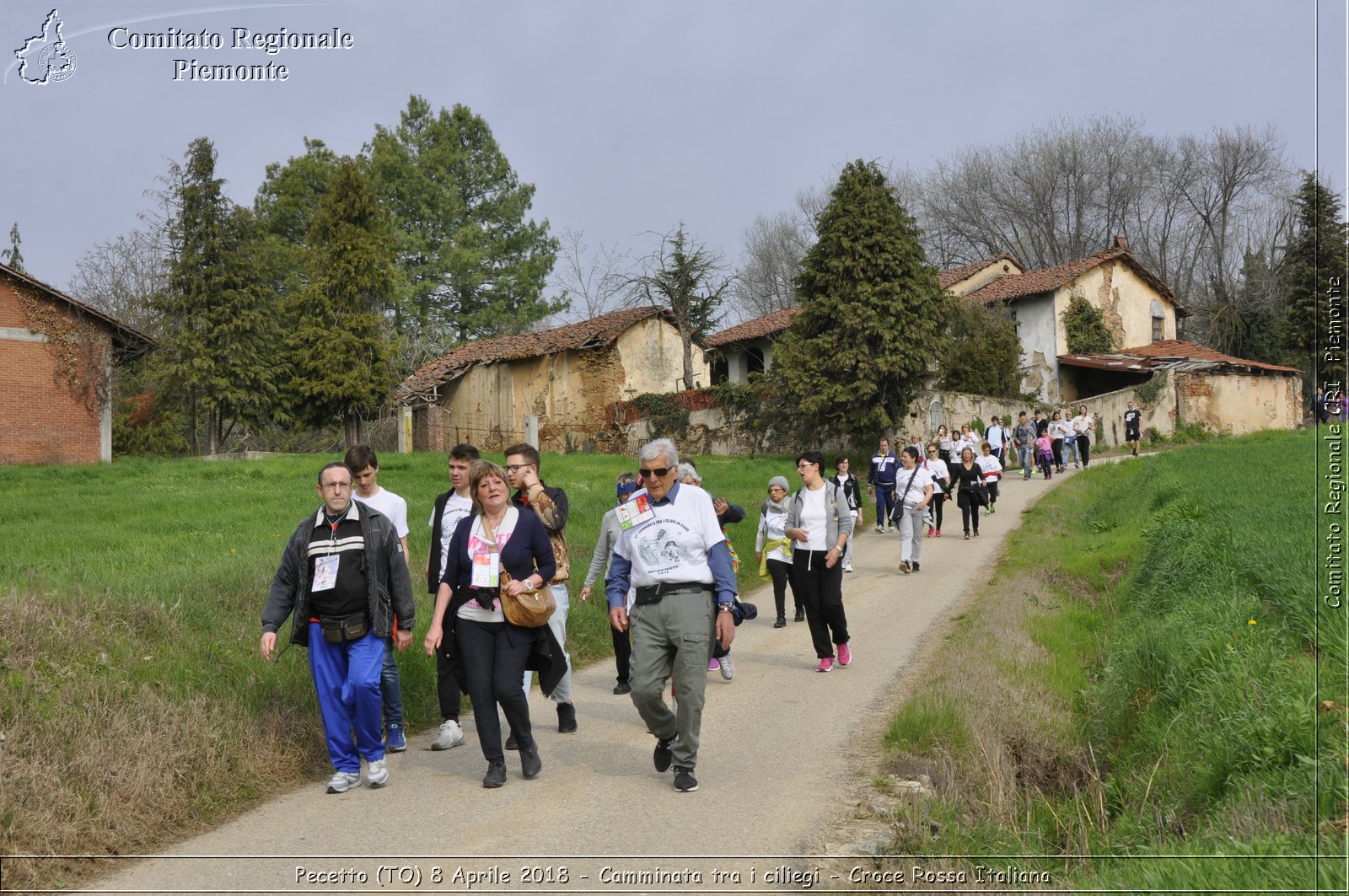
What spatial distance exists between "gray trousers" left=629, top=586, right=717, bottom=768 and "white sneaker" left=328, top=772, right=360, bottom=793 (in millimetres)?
1814

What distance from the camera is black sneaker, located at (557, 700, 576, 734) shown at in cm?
805

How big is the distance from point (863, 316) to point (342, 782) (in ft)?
86.6

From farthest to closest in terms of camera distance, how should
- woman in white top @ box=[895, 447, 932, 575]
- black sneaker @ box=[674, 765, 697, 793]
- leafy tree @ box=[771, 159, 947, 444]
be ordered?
leafy tree @ box=[771, 159, 947, 444] → woman in white top @ box=[895, 447, 932, 575] → black sneaker @ box=[674, 765, 697, 793]

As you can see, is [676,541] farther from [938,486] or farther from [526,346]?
[526,346]

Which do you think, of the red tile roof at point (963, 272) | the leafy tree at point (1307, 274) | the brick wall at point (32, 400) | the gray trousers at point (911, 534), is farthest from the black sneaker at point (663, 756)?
the leafy tree at point (1307, 274)

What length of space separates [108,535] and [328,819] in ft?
35.8

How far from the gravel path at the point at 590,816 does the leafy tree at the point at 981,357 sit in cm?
3087

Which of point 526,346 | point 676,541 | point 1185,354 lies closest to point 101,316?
point 526,346

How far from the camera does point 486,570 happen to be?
668 centimetres

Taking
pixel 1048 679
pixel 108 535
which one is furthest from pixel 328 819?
pixel 108 535

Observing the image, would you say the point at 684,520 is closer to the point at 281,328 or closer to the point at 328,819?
the point at 328,819

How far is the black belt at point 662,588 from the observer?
6680 millimetres

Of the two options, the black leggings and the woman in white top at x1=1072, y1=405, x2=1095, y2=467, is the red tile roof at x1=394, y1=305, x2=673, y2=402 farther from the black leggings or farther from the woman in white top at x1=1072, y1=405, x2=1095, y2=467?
the black leggings

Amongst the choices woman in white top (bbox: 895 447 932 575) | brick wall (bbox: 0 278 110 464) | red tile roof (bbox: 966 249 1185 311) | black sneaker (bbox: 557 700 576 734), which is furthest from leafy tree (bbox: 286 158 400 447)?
black sneaker (bbox: 557 700 576 734)
